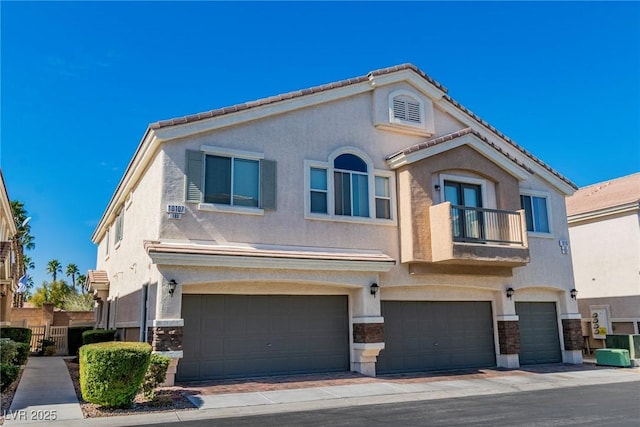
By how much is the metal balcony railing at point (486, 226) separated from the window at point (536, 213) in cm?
229

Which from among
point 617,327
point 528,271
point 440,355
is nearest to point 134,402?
point 440,355

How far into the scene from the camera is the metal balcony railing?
54.2 feet

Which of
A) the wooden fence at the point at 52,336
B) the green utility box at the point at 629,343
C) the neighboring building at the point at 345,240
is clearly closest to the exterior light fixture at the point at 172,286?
the neighboring building at the point at 345,240

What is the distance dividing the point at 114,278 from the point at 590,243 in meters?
20.9

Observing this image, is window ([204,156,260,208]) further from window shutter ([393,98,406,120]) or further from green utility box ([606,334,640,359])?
green utility box ([606,334,640,359])

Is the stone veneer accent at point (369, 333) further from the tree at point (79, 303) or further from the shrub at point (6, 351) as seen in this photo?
the tree at point (79, 303)

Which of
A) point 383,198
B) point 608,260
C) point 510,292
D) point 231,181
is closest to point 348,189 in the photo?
point 383,198

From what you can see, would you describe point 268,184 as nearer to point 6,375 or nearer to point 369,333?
point 369,333

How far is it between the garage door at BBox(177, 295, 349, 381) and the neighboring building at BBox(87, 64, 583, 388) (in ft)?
0.13

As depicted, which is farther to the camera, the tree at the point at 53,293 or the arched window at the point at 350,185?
the tree at the point at 53,293

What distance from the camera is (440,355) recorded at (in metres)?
17.1

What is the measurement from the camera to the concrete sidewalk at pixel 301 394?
10156 millimetres

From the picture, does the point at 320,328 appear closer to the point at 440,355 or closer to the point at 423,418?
the point at 440,355

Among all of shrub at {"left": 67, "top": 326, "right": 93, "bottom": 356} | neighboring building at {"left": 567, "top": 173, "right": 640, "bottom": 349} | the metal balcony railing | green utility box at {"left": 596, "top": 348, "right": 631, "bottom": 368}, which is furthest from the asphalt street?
shrub at {"left": 67, "top": 326, "right": 93, "bottom": 356}
